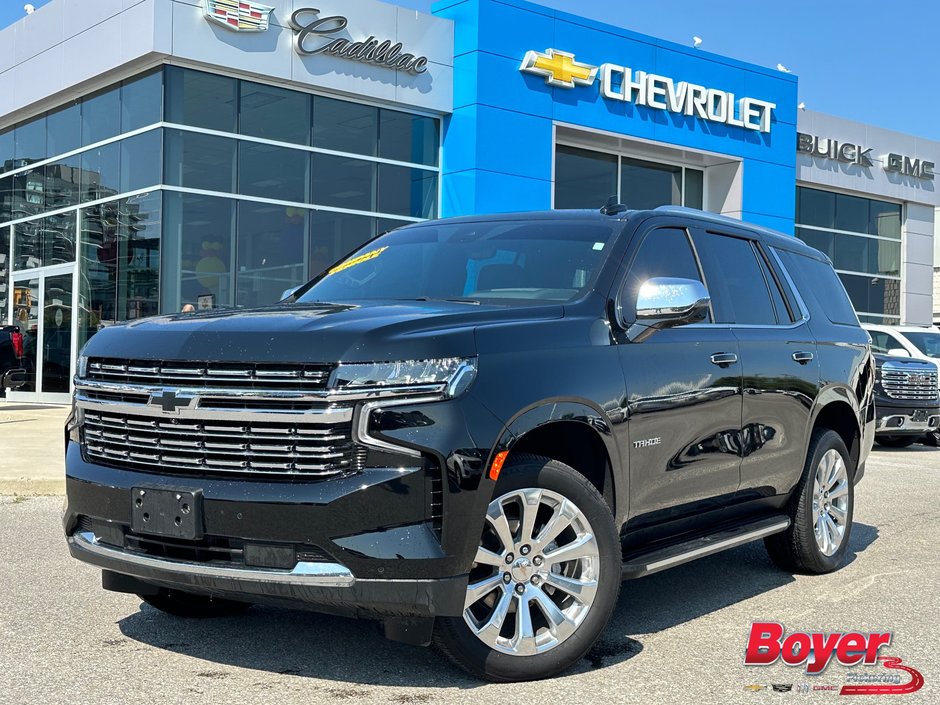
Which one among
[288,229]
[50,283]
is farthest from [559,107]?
[50,283]

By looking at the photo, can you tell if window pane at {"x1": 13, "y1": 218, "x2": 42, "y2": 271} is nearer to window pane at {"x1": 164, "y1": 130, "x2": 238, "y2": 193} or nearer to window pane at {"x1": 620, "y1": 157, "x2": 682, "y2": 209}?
window pane at {"x1": 164, "y1": 130, "x2": 238, "y2": 193}

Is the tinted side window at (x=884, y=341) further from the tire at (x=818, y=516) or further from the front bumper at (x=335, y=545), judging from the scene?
the front bumper at (x=335, y=545)

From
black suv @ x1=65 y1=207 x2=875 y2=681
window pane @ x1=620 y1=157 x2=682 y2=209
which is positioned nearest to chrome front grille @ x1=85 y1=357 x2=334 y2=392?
black suv @ x1=65 y1=207 x2=875 y2=681

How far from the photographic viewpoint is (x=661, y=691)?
13.7 feet

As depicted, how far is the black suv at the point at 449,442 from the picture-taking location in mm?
3883

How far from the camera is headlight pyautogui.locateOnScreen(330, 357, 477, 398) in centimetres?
391

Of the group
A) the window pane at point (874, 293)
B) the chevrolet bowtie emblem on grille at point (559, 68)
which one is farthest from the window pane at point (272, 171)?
the window pane at point (874, 293)

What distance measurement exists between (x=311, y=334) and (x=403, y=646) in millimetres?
1523

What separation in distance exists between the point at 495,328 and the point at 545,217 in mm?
1668

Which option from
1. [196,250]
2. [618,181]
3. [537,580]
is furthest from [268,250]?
[537,580]

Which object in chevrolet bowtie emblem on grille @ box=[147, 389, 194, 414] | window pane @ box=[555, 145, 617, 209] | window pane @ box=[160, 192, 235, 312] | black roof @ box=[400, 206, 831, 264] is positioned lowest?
chevrolet bowtie emblem on grille @ box=[147, 389, 194, 414]

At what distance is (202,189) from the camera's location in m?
18.7

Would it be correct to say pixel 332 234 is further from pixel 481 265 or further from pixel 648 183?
pixel 481 265

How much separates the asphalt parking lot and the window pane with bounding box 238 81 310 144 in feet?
44.1
